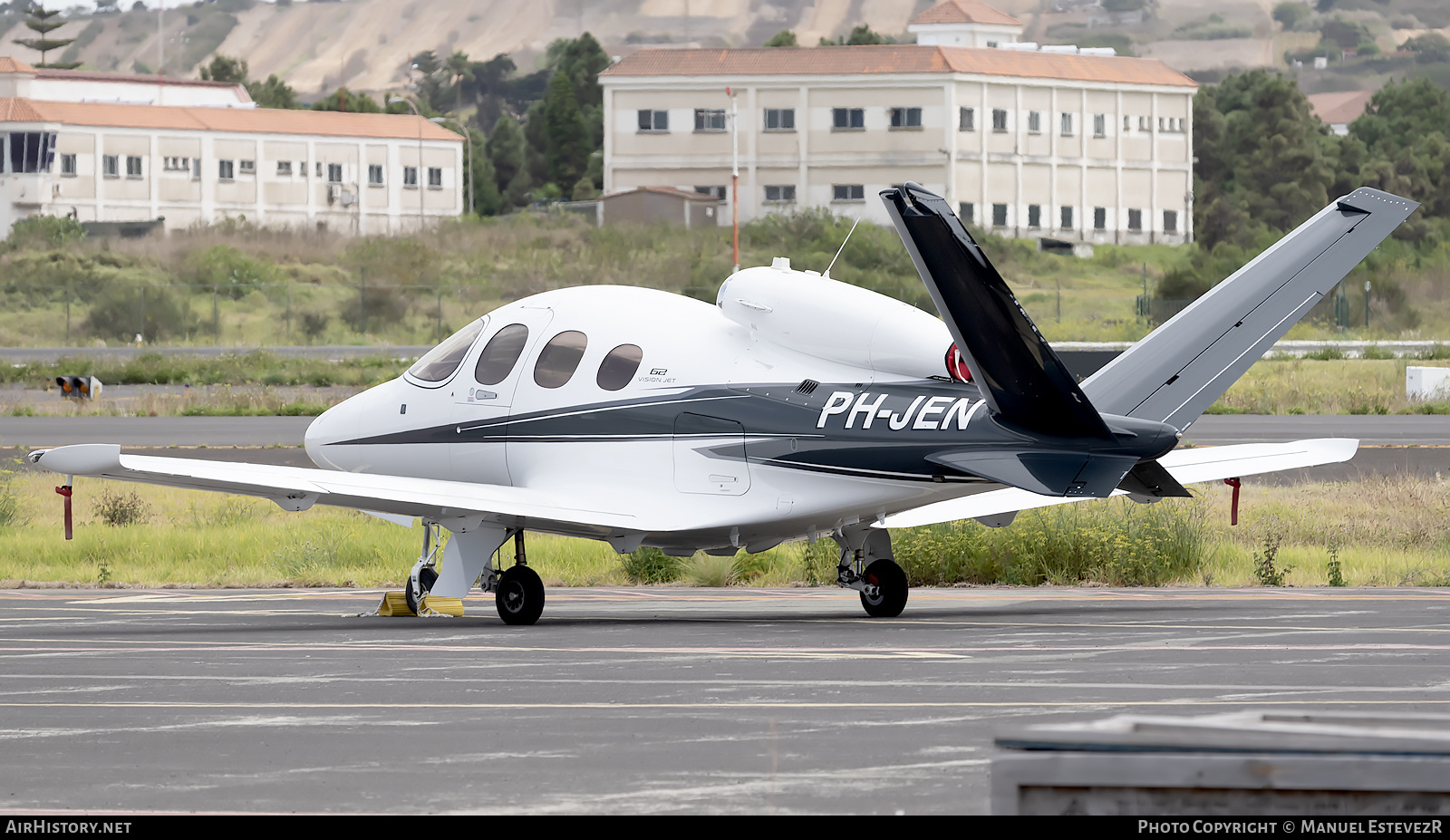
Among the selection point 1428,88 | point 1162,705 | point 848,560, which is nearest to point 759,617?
point 848,560

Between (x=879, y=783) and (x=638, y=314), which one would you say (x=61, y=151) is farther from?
(x=879, y=783)

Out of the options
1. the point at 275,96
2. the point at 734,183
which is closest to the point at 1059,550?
the point at 734,183

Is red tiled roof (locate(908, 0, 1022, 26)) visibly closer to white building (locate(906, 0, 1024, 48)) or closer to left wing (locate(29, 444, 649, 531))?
white building (locate(906, 0, 1024, 48))

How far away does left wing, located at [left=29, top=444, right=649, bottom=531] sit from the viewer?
17084mm

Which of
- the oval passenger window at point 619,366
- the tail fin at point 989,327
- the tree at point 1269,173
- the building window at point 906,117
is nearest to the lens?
the tail fin at point 989,327

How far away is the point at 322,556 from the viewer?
86.9 feet

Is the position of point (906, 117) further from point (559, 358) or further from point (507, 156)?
point (559, 358)

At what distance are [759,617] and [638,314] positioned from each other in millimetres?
3233

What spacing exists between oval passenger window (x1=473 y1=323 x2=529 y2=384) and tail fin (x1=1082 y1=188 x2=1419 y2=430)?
6070mm

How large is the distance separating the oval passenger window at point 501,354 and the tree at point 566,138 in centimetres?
15621

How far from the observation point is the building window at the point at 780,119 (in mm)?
122250

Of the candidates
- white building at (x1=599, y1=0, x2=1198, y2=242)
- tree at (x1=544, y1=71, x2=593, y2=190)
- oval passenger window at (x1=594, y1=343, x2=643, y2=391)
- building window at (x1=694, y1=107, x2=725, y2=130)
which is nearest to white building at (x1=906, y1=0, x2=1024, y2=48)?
white building at (x1=599, y1=0, x2=1198, y2=242)

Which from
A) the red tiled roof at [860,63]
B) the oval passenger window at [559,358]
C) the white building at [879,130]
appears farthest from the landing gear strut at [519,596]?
the red tiled roof at [860,63]

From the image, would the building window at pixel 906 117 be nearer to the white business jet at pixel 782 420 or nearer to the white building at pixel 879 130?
the white building at pixel 879 130
